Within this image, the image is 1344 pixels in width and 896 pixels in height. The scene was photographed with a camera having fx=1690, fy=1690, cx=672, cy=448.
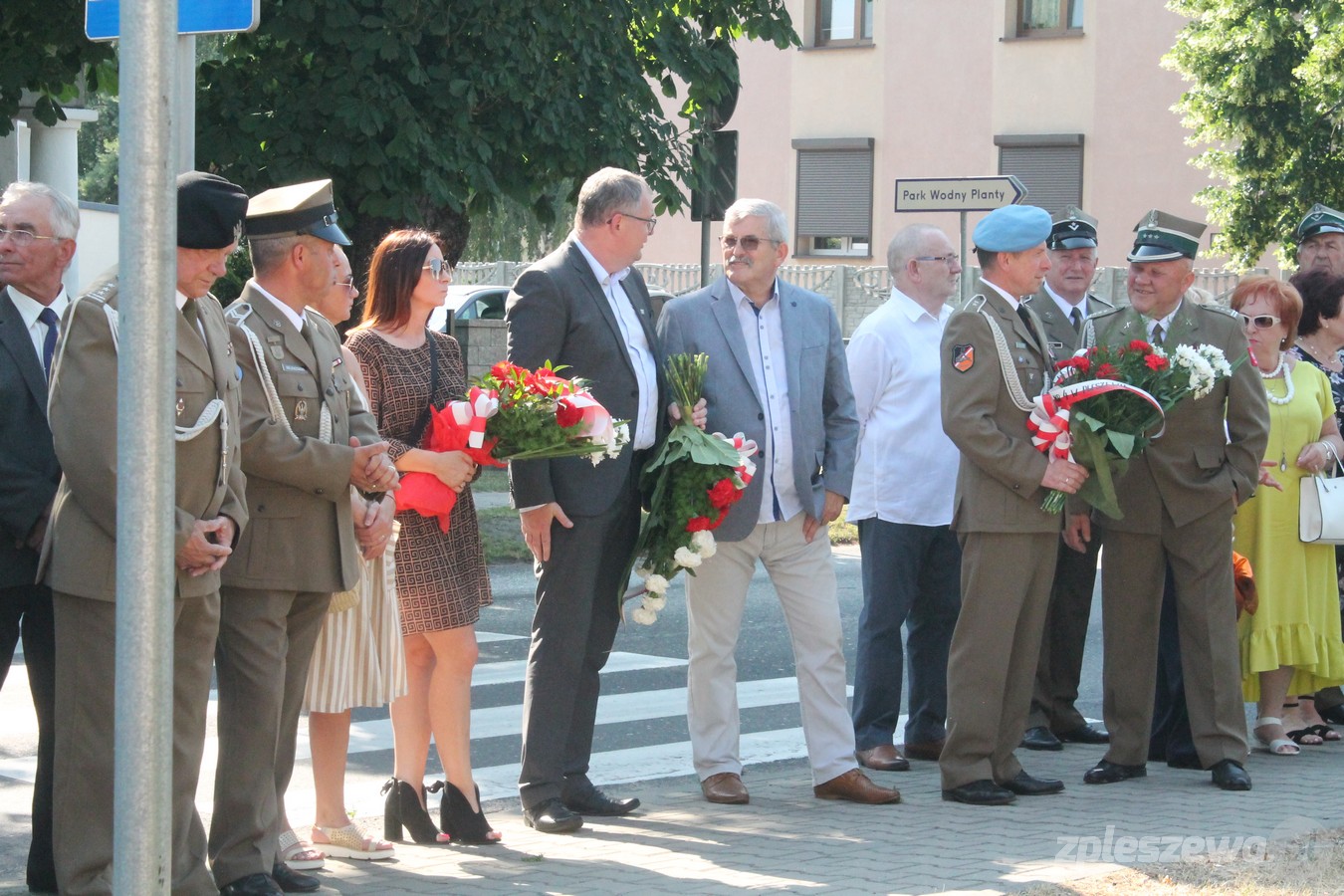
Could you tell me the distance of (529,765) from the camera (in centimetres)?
632

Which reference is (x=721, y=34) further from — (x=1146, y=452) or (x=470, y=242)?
(x=470, y=242)

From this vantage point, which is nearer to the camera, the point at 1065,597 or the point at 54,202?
the point at 54,202

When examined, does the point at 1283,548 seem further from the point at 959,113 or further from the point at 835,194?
the point at 835,194

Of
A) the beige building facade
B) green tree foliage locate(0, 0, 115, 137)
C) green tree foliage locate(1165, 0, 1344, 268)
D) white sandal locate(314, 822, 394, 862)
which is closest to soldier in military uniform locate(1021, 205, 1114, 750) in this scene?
white sandal locate(314, 822, 394, 862)

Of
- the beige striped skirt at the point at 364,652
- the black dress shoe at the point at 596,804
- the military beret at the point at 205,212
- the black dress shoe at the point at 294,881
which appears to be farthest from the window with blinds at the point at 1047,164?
the military beret at the point at 205,212

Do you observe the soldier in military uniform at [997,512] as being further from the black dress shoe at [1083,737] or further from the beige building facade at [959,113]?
the beige building facade at [959,113]

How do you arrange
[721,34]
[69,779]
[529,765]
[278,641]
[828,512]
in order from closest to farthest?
[69,779] → [278,641] → [529,765] → [828,512] → [721,34]

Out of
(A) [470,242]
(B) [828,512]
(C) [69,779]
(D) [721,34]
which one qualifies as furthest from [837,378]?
(A) [470,242]

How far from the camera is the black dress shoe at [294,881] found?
5312 mm

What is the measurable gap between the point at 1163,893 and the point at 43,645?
3617 millimetres

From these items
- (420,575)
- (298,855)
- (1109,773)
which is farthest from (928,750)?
(298,855)

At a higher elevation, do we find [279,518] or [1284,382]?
[1284,382]

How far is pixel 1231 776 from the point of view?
708 cm

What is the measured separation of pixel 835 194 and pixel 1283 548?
29.3m
